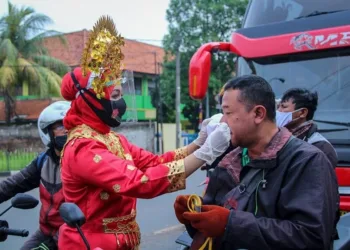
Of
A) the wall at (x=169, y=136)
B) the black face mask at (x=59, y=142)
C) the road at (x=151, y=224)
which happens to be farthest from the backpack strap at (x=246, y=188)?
the wall at (x=169, y=136)

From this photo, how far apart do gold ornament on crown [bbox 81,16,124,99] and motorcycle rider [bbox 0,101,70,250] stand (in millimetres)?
706

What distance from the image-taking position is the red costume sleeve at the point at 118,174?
218 cm

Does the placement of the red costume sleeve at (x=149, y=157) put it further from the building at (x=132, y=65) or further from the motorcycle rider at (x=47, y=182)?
the building at (x=132, y=65)

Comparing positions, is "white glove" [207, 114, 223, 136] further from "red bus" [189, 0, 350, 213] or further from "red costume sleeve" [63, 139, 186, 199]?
"red bus" [189, 0, 350, 213]

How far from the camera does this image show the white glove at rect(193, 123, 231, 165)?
2170 millimetres

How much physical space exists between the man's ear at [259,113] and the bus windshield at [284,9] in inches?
119

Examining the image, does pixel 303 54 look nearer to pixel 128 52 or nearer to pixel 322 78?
pixel 322 78

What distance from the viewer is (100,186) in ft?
7.30

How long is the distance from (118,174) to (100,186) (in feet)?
0.41

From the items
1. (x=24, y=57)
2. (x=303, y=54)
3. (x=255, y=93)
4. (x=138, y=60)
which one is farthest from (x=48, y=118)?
(x=138, y=60)

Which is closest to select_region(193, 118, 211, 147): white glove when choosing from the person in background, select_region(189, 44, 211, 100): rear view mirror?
the person in background

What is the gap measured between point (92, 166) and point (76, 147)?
0.54 feet

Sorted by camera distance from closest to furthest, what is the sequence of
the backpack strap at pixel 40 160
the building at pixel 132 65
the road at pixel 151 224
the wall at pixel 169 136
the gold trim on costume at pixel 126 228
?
the gold trim on costume at pixel 126 228
the backpack strap at pixel 40 160
the road at pixel 151 224
the building at pixel 132 65
the wall at pixel 169 136

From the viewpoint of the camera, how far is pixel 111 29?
2680 millimetres
